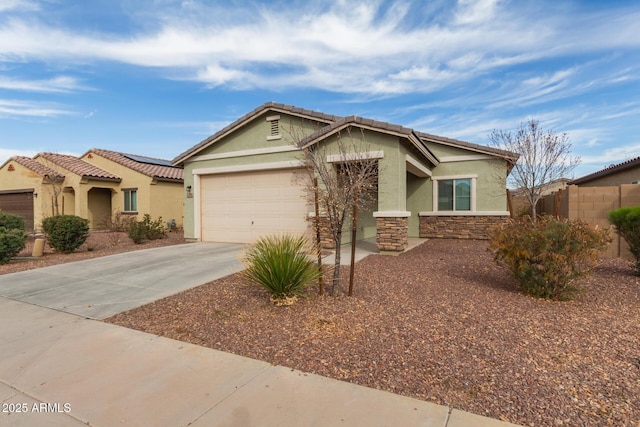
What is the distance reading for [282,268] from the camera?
16.5 ft

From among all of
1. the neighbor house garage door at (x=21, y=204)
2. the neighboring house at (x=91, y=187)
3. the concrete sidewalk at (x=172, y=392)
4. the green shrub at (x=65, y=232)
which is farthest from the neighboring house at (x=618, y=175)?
the neighbor house garage door at (x=21, y=204)

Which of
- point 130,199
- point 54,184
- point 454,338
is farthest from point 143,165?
point 454,338

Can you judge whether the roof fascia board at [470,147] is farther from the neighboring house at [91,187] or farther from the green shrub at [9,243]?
the green shrub at [9,243]

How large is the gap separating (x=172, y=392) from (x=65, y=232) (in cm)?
1066

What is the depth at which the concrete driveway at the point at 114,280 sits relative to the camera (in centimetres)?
581

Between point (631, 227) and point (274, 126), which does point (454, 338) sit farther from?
point (274, 126)

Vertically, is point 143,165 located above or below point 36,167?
above

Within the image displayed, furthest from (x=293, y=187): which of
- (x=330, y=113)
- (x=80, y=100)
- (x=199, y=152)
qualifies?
(x=80, y=100)

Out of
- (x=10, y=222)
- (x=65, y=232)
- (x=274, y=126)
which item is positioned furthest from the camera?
(x=10, y=222)

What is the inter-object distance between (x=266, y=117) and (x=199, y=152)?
3.44 metres

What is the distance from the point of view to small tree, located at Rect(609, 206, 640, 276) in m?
6.68

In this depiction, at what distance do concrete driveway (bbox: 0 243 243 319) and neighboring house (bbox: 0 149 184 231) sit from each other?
9.99 metres

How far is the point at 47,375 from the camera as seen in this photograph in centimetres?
338

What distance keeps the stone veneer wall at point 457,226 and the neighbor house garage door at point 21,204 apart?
23.4m
